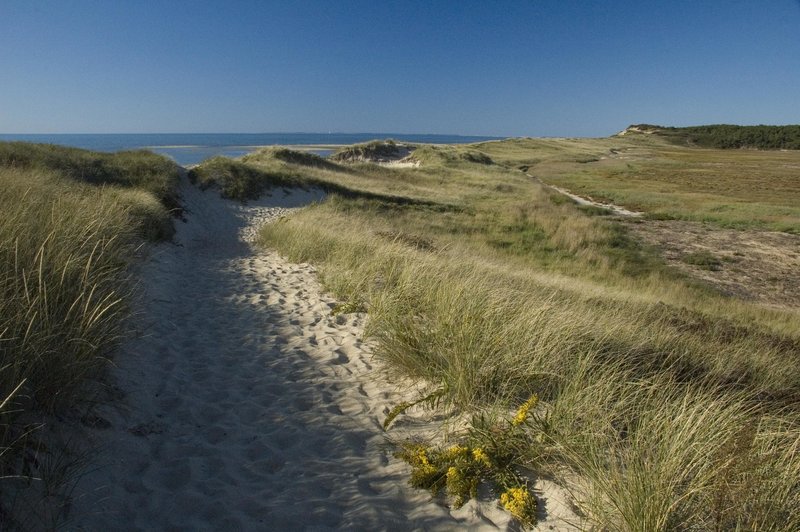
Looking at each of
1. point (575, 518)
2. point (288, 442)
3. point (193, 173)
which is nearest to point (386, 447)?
point (288, 442)

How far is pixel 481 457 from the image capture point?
9.36 feet

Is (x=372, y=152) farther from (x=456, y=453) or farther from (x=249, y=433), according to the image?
(x=456, y=453)

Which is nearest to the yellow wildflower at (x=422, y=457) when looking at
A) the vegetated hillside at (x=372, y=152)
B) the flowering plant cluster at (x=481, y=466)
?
the flowering plant cluster at (x=481, y=466)

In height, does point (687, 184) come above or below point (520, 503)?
above

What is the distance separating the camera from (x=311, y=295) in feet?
24.3

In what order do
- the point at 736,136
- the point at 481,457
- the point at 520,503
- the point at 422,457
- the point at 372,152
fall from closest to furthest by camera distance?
the point at 520,503
the point at 481,457
the point at 422,457
the point at 372,152
the point at 736,136

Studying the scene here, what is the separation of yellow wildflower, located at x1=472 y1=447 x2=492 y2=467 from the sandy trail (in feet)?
0.90

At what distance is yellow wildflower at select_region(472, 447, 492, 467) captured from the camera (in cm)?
284

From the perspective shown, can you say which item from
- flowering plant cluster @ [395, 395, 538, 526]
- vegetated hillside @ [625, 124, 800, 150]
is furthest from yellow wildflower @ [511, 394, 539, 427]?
vegetated hillside @ [625, 124, 800, 150]

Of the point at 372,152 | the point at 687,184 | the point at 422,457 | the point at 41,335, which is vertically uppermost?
the point at 372,152

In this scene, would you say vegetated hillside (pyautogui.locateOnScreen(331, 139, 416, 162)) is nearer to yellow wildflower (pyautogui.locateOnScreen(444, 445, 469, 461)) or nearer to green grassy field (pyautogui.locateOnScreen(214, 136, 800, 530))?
green grassy field (pyautogui.locateOnScreen(214, 136, 800, 530))

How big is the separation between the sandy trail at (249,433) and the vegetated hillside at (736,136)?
11946cm

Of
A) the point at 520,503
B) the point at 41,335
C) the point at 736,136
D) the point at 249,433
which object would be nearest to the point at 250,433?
the point at 249,433

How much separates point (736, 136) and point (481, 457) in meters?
130
